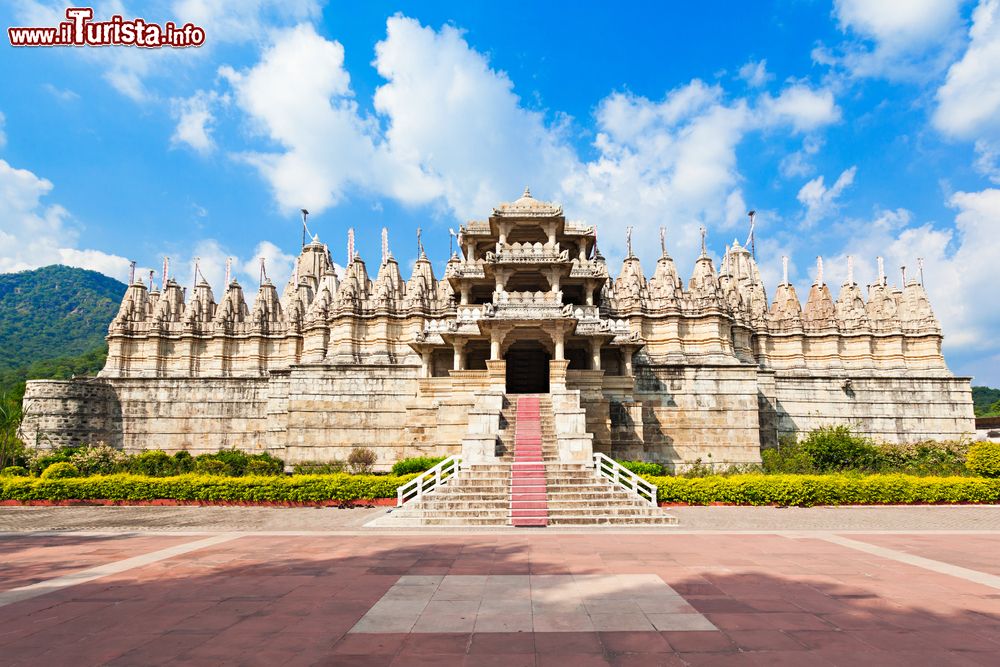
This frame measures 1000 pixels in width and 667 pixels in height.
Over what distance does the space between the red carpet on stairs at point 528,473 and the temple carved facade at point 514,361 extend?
1143mm

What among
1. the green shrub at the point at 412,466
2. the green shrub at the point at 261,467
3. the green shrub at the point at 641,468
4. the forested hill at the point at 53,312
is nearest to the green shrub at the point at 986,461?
the green shrub at the point at 641,468

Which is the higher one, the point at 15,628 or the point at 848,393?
the point at 848,393

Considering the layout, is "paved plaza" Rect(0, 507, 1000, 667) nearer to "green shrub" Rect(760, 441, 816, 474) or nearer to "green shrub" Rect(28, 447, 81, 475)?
"green shrub" Rect(760, 441, 816, 474)

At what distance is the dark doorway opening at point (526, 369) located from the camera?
30641mm

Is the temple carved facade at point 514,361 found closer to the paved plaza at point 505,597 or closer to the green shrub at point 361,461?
the green shrub at point 361,461

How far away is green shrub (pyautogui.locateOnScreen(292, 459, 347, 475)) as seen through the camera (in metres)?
26.9

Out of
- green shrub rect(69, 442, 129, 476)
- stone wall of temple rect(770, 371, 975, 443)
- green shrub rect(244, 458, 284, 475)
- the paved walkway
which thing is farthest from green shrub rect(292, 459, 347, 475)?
stone wall of temple rect(770, 371, 975, 443)

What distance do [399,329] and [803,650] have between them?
115 feet

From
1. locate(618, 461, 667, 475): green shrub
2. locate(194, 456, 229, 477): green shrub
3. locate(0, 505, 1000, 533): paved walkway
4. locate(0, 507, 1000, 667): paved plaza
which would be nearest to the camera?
locate(0, 507, 1000, 667): paved plaza

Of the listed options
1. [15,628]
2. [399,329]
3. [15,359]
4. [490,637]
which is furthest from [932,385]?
[15,359]

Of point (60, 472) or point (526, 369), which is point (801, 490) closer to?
point (526, 369)

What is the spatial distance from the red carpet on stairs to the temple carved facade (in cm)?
114

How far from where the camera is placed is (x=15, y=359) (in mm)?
91625

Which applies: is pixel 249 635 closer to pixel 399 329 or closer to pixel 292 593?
pixel 292 593
